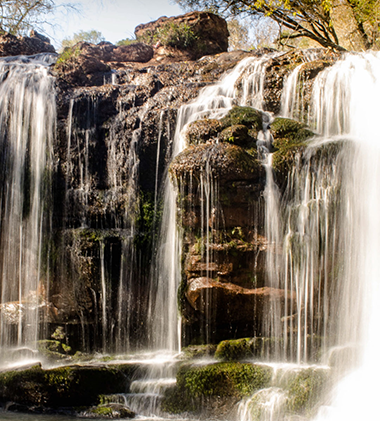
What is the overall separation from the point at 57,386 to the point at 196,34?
42.0 ft

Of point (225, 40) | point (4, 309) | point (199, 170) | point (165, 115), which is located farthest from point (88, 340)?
point (225, 40)

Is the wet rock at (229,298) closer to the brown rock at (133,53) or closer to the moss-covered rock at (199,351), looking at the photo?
the moss-covered rock at (199,351)

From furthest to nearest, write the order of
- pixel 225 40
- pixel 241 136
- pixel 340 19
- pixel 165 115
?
1. pixel 225 40
2. pixel 340 19
3. pixel 165 115
4. pixel 241 136

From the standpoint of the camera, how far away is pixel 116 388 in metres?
7.65

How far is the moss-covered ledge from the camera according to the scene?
7258 millimetres

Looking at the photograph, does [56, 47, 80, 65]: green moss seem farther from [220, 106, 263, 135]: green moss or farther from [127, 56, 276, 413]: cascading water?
[220, 106, 263, 135]: green moss

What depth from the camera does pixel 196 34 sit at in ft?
52.2

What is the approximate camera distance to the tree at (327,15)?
13648mm

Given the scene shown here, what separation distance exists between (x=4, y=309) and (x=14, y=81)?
6.20 meters

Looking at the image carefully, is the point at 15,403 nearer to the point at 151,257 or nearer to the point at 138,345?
the point at 138,345

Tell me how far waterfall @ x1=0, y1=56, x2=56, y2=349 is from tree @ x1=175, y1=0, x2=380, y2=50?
7.18m

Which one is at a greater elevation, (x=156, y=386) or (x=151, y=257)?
(x=151, y=257)

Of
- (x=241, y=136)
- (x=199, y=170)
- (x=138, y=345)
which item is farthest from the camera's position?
(x=138, y=345)

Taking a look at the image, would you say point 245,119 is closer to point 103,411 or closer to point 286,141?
point 286,141
